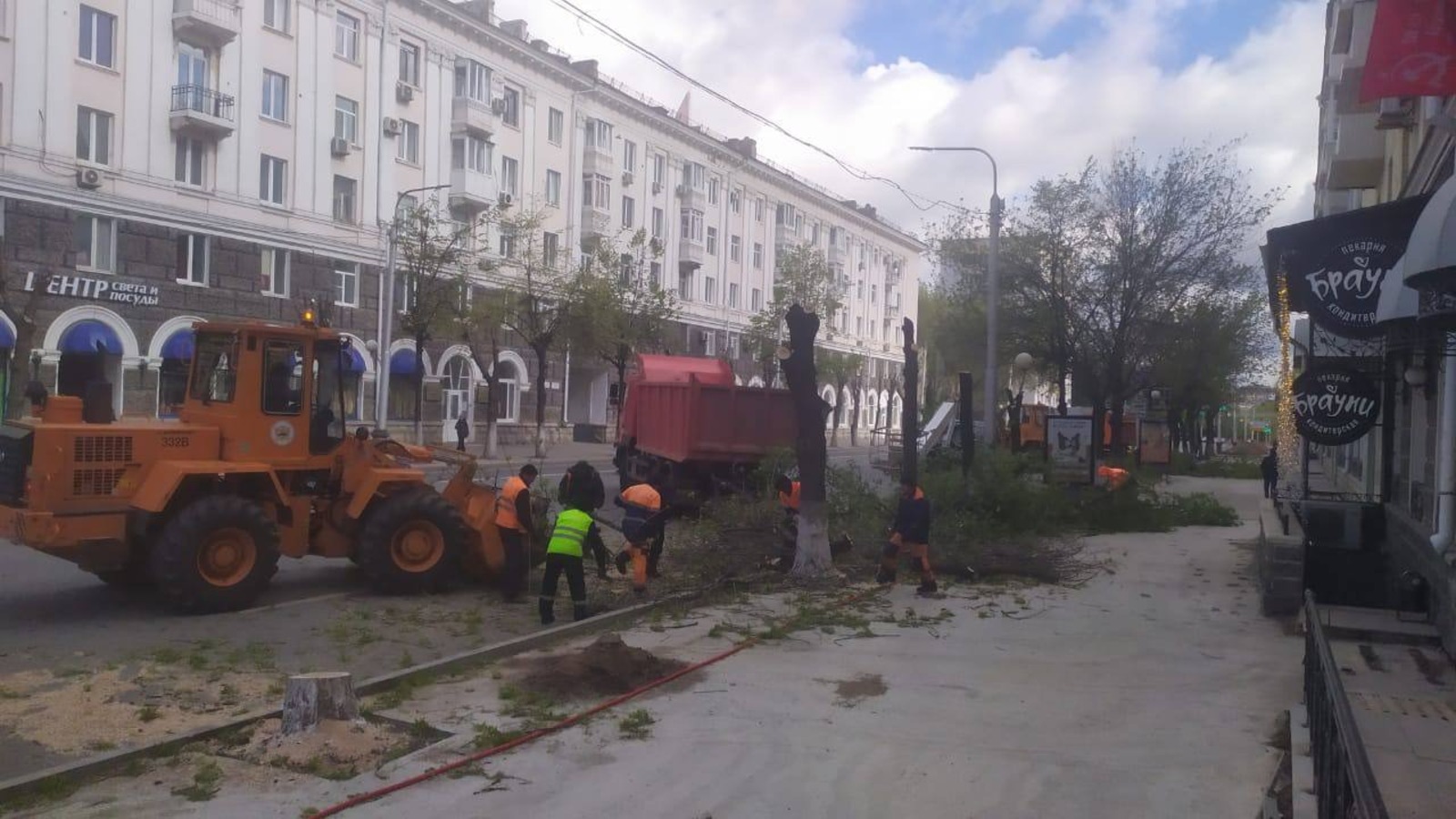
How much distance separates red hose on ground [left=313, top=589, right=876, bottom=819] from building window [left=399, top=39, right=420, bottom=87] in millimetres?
34651

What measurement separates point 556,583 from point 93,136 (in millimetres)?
25640

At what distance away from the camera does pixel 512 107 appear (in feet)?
145

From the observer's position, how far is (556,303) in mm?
37656

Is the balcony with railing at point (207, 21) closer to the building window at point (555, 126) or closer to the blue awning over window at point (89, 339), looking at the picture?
the blue awning over window at point (89, 339)

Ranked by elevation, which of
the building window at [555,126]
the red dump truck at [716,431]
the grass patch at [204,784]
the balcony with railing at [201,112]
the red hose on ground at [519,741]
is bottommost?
the grass patch at [204,784]

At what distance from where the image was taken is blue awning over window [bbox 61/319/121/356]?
2934 centimetres

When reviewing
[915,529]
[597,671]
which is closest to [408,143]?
[915,529]

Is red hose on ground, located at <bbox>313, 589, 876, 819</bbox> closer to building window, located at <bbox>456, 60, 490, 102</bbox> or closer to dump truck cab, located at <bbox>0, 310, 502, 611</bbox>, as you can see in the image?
dump truck cab, located at <bbox>0, 310, 502, 611</bbox>

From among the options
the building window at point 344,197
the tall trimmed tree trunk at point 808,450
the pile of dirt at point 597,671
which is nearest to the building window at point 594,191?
the building window at point 344,197

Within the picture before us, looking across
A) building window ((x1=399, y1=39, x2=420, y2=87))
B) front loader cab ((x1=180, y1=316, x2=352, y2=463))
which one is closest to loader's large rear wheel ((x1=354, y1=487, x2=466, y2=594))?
front loader cab ((x1=180, y1=316, x2=352, y2=463))

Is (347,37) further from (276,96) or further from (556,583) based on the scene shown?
(556,583)

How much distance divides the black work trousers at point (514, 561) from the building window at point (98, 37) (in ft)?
81.1

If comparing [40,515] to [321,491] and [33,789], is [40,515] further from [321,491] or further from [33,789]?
[33,789]

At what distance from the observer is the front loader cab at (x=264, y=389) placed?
35.0 ft
